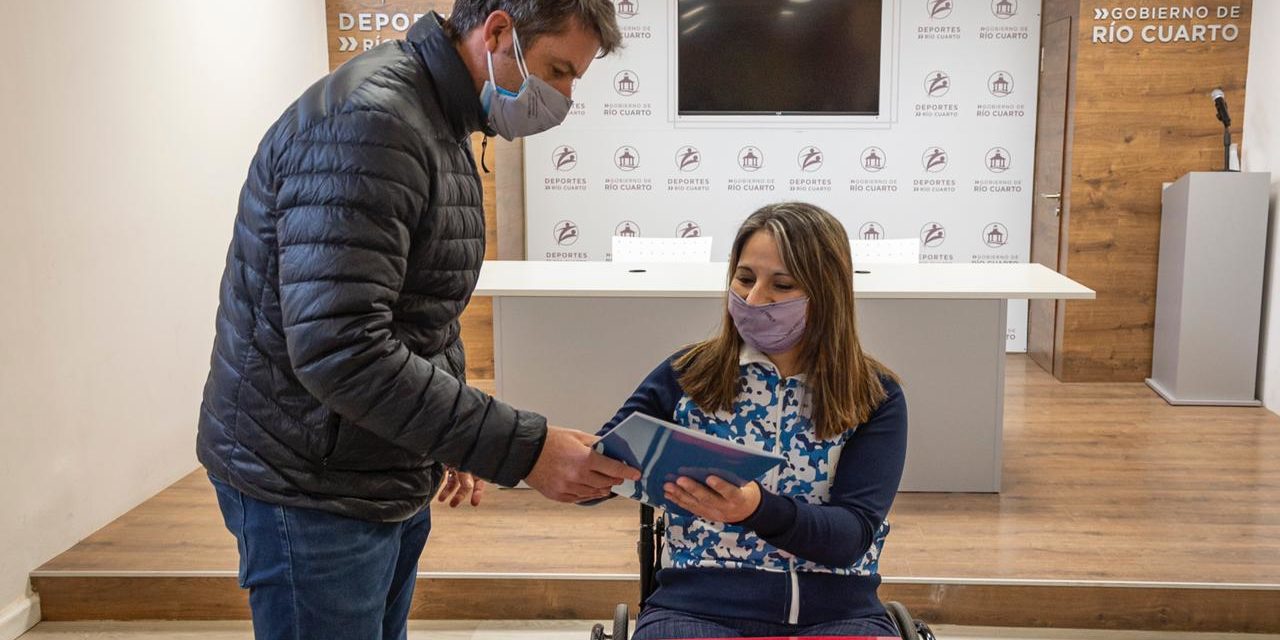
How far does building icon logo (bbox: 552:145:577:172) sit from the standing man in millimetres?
4744

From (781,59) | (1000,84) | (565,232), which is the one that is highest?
(781,59)

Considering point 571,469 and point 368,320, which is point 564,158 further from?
point 368,320

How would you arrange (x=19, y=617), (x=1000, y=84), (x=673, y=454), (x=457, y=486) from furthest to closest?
(x=1000, y=84) → (x=19, y=617) → (x=457, y=486) → (x=673, y=454)

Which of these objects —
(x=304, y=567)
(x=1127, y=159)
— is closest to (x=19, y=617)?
(x=304, y=567)

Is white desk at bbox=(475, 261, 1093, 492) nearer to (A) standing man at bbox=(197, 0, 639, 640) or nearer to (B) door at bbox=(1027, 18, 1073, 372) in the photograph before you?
(B) door at bbox=(1027, 18, 1073, 372)

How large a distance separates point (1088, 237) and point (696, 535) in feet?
14.3

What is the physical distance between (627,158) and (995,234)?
2.21 meters

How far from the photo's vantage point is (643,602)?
186 centimetres

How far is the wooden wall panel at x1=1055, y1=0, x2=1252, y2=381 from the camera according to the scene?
207 inches

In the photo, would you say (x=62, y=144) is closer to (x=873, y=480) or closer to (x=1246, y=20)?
(x=873, y=480)

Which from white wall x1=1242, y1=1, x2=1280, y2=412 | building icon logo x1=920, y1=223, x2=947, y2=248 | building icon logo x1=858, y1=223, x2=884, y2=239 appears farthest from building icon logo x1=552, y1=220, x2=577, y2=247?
white wall x1=1242, y1=1, x2=1280, y2=412

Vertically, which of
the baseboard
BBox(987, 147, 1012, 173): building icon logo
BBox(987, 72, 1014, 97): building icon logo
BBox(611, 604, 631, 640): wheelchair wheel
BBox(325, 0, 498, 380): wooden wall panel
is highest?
BBox(325, 0, 498, 380): wooden wall panel

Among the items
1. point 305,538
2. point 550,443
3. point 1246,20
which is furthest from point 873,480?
point 1246,20

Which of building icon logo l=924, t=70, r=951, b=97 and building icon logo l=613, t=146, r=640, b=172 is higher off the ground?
building icon logo l=924, t=70, r=951, b=97
